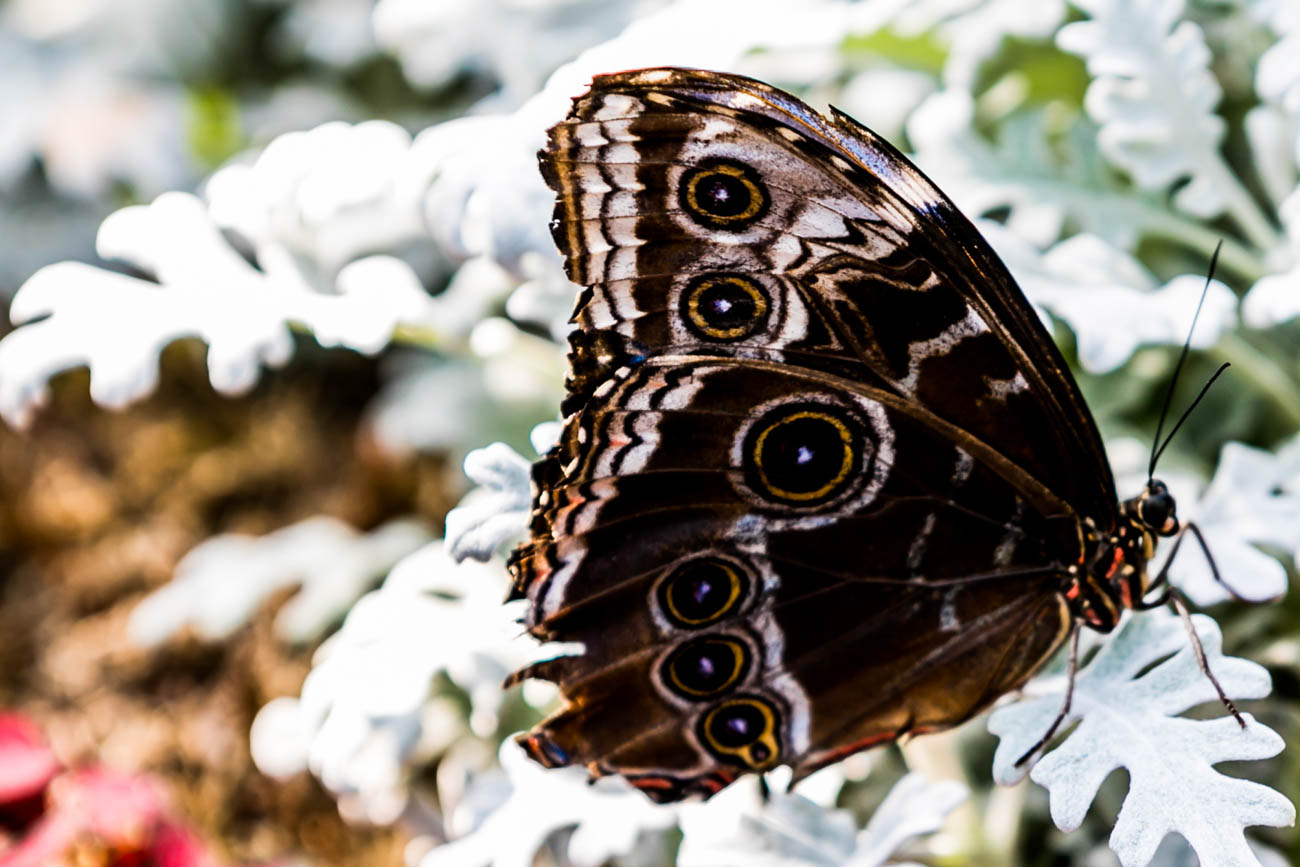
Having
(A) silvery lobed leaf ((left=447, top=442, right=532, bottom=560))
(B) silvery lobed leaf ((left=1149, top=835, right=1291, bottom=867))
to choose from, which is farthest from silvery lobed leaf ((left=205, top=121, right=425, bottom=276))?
(B) silvery lobed leaf ((left=1149, top=835, right=1291, bottom=867))

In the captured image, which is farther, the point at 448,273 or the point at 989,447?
the point at 448,273

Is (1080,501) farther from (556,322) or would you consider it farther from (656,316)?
(556,322)

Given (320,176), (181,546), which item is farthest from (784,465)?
(181,546)

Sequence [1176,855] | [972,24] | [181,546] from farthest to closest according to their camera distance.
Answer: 1. [181,546]
2. [972,24]
3. [1176,855]

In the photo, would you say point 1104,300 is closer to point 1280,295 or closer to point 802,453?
point 1280,295

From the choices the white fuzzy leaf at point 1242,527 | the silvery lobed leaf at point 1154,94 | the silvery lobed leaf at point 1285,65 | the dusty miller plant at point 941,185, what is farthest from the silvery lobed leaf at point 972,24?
the white fuzzy leaf at point 1242,527

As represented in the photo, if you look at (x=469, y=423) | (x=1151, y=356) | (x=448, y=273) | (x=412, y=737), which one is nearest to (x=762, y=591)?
(x=412, y=737)

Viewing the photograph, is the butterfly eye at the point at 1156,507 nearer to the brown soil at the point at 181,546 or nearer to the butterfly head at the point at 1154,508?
the butterfly head at the point at 1154,508
